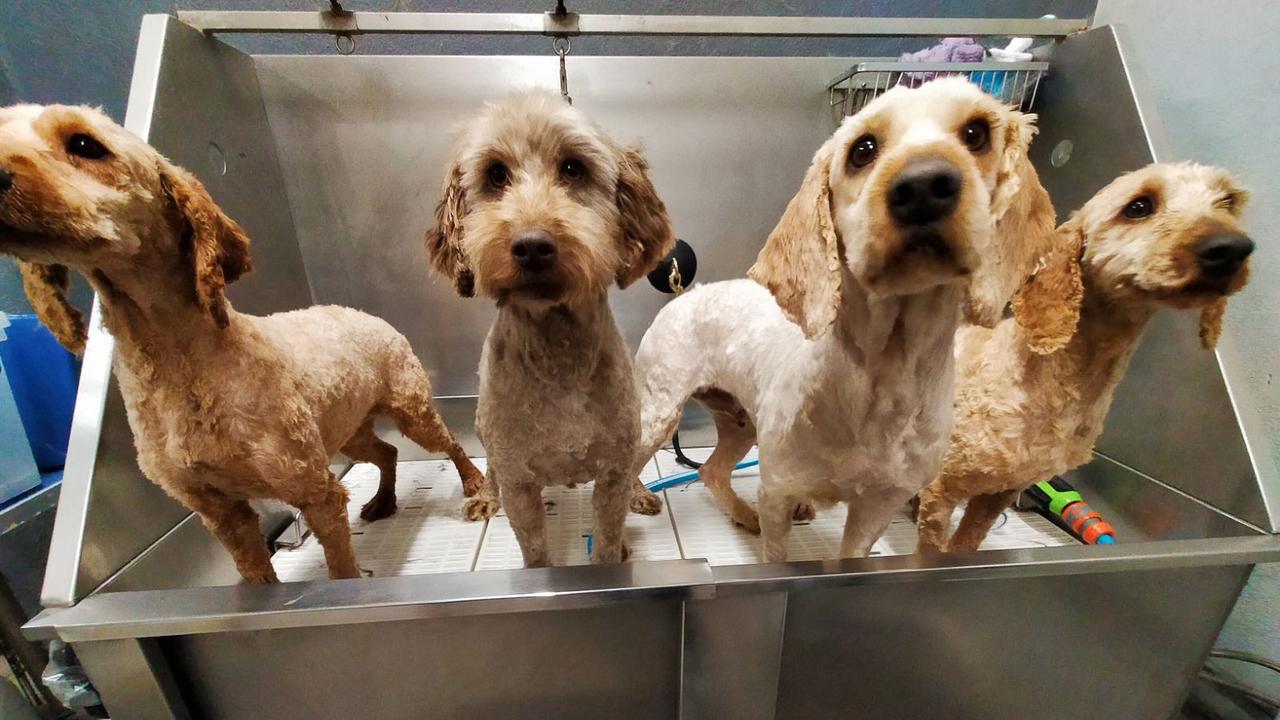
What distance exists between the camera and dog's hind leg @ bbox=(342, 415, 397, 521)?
1.52m

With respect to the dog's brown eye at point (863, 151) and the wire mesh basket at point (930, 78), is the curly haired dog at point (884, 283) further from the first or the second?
the wire mesh basket at point (930, 78)

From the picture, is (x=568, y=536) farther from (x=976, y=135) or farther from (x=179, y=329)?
(x=976, y=135)

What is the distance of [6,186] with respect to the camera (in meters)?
0.63

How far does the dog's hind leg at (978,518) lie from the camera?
116 cm

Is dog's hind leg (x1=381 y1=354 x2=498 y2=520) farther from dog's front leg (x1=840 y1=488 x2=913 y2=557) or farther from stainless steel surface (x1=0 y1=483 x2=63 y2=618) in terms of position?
dog's front leg (x1=840 y1=488 x2=913 y2=557)

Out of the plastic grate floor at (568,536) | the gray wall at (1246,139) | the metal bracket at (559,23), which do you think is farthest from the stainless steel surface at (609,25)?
the plastic grate floor at (568,536)

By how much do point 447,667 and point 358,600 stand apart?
0.19m

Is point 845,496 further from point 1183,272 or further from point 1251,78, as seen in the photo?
point 1251,78

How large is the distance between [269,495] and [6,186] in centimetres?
62

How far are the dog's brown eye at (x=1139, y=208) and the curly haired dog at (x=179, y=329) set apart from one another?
1.63 meters

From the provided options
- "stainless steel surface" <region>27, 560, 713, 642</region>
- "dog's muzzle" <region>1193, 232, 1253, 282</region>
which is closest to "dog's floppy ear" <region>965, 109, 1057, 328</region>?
"dog's muzzle" <region>1193, 232, 1253, 282</region>

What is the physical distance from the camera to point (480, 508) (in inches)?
59.4

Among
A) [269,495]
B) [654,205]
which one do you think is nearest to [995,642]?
[654,205]

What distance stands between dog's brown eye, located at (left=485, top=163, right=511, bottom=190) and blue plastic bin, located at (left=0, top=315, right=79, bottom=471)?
1630 mm
